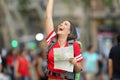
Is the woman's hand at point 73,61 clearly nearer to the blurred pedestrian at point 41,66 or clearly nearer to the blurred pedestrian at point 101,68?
the blurred pedestrian at point 41,66

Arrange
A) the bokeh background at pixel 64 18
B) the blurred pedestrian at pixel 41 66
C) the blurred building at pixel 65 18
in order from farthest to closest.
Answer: the blurred building at pixel 65 18 → the bokeh background at pixel 64 18 → the blurred pedestrian at pixel 41 66

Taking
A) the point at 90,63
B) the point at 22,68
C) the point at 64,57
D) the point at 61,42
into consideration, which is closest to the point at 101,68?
the point at 90,63

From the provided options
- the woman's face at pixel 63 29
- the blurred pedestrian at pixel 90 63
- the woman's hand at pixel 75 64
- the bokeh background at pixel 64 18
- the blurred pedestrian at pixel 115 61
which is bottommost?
the bokeh background at pixel 64 18

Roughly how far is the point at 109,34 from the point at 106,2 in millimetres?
13063

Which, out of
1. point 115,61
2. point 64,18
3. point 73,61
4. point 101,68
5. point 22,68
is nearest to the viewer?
point 73,61

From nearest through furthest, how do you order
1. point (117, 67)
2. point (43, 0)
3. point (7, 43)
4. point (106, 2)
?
point (117, 67) < point (106, 2) < point (7, 43) < point (43, 0)

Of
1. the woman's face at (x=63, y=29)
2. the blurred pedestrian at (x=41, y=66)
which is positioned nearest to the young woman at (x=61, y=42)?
the woman's face at (x=63, y=29)

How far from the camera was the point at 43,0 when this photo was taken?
46656 mm

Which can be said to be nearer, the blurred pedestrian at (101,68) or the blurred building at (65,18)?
the blurred pedestrian at (101,68)

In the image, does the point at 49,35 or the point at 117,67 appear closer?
the point at 49,35

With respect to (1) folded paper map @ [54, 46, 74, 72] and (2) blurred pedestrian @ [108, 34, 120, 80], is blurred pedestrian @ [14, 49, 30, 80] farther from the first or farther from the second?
(1) folded paper map @ [54, 46, 74, 72]

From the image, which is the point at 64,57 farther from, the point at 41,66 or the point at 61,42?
the point at 41,66

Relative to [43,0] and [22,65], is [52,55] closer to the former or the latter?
[22,65]

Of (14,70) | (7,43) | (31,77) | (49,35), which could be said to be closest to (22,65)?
(14,70)
